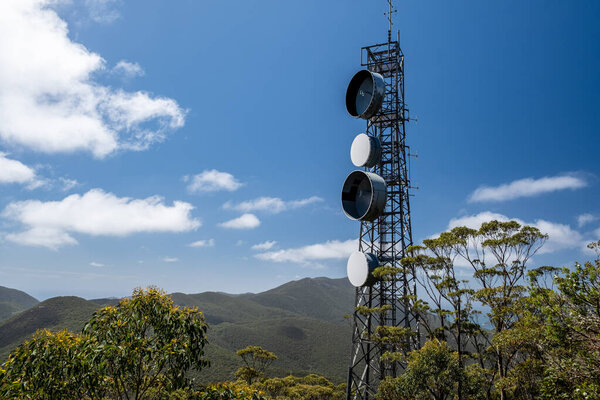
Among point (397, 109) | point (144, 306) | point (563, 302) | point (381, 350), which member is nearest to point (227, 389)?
point (144, 306)

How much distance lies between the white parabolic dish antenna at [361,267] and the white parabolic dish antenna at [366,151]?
7558mm

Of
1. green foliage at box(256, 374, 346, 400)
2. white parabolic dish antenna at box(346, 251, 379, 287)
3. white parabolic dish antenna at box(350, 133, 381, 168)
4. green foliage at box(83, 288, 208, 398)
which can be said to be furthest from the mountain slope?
green foliage at box(83, 288, 208, 398)

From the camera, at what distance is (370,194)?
2784 centimetres

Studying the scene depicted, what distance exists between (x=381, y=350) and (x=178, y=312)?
21.8 m

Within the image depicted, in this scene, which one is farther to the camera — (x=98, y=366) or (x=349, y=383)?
(x=349, y=383)

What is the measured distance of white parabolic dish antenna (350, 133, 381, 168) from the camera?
94.4 ft

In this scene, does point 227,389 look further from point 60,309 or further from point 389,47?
point 60,309

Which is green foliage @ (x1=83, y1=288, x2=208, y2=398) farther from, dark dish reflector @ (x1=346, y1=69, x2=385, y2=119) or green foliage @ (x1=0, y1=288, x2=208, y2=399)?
dark dish reflector @ (x1=346, y1=69, x2=385, y2=119)

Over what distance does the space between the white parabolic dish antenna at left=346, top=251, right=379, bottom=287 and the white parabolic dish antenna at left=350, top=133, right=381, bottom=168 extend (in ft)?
24.8

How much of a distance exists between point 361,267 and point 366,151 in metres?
9.56

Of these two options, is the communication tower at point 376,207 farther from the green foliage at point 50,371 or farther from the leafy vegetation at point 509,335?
the green foliage at point 50,371

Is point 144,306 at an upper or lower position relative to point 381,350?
upper

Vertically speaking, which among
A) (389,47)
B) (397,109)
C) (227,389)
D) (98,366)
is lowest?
(227,389)

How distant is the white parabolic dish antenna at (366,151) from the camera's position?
94.4 ft
